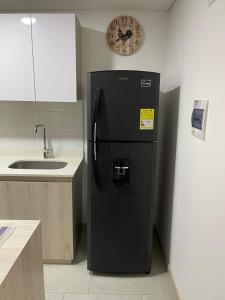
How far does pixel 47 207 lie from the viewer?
217cm

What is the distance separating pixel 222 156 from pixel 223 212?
0.27 metres

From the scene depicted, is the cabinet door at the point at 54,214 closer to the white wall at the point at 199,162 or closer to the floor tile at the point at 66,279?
the floor tile at the point at 66,279

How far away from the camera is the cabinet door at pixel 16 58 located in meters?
2.16

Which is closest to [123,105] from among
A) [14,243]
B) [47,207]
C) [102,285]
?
[47,207]

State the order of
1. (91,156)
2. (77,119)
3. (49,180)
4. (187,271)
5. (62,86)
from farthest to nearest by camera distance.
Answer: (77,119), (62,86), (49,180), (91,156), (187,271)

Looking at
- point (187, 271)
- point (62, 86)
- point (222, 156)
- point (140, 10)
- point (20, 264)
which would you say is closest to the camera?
point (20, 264)

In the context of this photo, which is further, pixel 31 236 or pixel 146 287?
pixel 146 287

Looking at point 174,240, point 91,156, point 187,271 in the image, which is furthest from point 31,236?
point 174,240

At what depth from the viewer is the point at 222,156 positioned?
1172mm

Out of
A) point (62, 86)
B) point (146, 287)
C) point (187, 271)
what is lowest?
point (146, 287)

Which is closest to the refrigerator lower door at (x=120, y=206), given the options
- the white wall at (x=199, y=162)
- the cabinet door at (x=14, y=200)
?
the white wall at (x=199, y=162)

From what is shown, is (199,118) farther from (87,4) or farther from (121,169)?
(87,4)

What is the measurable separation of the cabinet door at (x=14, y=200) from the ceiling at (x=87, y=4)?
1712mm

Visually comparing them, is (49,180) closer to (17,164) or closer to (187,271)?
(17,164)
